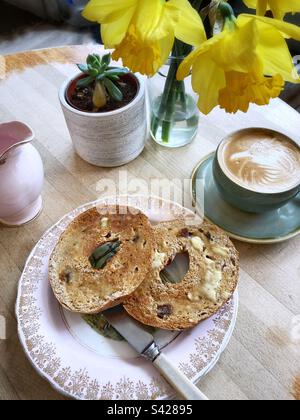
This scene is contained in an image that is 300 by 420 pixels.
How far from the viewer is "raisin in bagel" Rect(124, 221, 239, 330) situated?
0.64 m

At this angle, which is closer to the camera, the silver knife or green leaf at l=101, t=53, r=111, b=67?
the silver knife

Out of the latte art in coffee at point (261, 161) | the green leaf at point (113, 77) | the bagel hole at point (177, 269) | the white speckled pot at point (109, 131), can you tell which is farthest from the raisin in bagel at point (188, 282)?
the green leaf at point (113, 77)

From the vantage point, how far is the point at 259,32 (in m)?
0.46

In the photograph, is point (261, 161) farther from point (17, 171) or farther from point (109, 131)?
point (17, 171)

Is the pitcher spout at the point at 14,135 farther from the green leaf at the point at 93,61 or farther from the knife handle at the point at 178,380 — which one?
the knife handle at the point at 178,380

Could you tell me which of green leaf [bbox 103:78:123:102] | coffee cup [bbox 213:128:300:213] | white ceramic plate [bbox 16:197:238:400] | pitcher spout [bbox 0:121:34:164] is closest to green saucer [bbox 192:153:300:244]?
coffee cup [bbox 213:128:300:213]

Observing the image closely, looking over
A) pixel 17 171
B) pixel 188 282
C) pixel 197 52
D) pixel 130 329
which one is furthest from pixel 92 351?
pixel 197 52

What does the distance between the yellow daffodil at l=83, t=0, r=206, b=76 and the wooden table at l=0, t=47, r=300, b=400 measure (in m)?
0.43

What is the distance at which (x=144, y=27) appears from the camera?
1.44ft

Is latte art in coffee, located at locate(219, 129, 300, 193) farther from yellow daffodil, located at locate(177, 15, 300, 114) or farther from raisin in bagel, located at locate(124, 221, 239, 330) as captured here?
yellow daffodil, located at locate(177, 15, 300, 114)

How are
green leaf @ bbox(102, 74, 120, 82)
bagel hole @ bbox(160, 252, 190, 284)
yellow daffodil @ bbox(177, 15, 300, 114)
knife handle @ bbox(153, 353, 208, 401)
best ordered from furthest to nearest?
green leaf @ bbox(102, 74, 120, 82) → bagel hole @ bbox(160, 252, 190, 284) → knife handle @ bbox(153, 353, 208, 401) → yellow daffodil @ bbox(177, 15, 300, 114)

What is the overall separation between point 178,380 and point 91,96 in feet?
1.97

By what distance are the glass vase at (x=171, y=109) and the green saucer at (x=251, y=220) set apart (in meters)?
0.17
